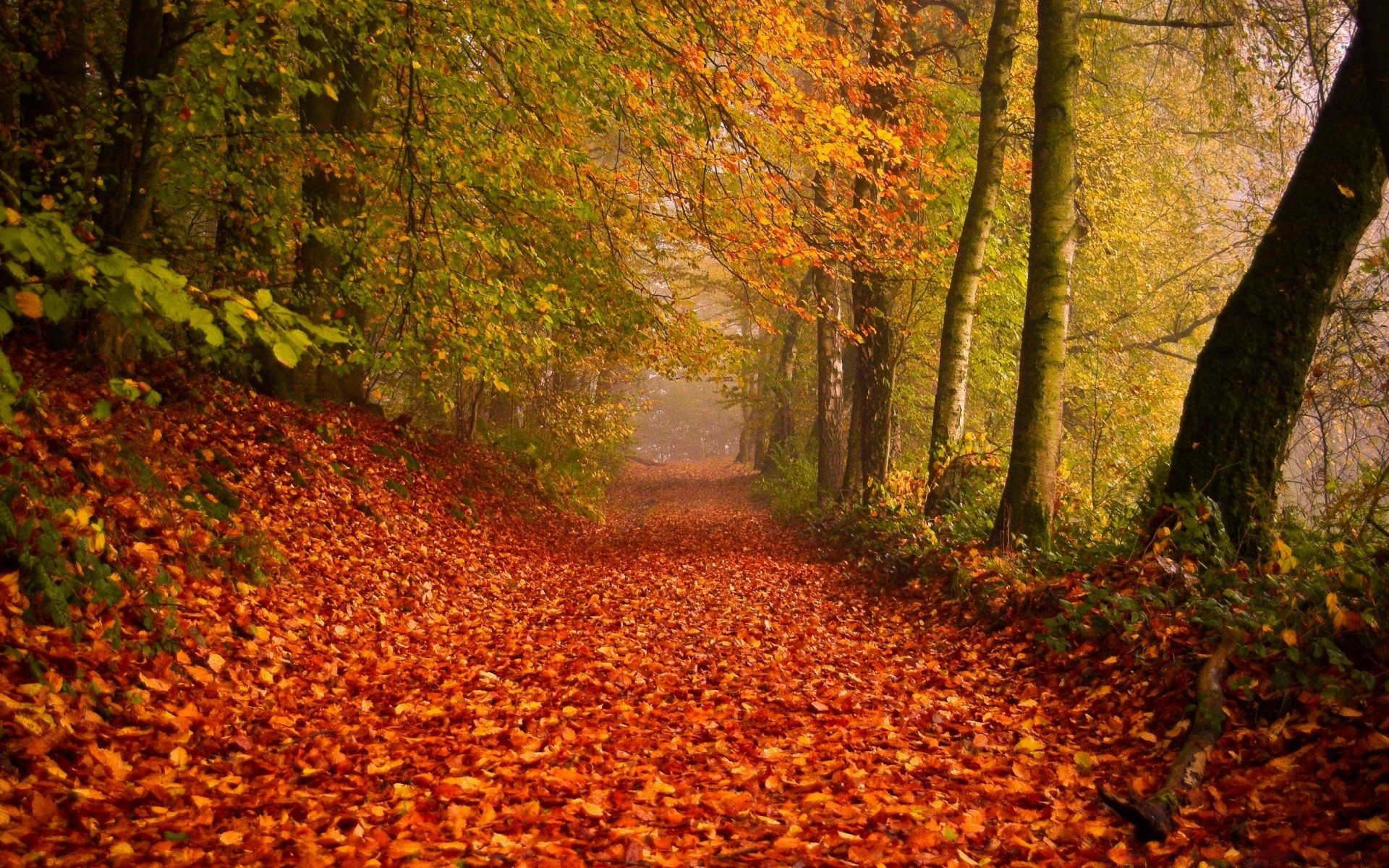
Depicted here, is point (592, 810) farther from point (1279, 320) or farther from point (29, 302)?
point (1279, 320)

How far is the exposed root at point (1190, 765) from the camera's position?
128 inches

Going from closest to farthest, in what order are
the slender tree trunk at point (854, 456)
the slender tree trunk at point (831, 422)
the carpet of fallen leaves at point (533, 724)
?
1. the carpet of fallen leaves at point (533, 724)
2. the slender tree trunk at point (854, 456)
3. the slender tree trunk at point (831, 422)

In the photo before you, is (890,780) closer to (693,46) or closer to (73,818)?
(73,818)

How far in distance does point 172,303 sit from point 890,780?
11.7ft

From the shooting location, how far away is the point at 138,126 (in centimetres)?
640

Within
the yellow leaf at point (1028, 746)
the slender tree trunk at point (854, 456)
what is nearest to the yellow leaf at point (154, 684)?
the yellow leaf at point (1028, 746)

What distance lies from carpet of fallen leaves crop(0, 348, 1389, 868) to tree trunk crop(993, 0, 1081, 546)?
1.44 metres

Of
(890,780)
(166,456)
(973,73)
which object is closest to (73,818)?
(890,780)


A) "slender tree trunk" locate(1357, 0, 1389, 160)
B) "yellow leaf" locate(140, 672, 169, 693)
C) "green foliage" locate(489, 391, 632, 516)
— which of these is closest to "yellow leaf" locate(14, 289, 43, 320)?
"yellow leaf" locate(140, 672, 169, 693)

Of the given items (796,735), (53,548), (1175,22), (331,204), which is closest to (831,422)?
(1175,22)

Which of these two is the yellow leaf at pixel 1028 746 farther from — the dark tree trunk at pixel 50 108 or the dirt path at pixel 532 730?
the dark tree trunk at pixel 50 108

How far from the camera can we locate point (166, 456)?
622 cm

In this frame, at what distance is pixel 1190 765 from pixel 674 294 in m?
9.97

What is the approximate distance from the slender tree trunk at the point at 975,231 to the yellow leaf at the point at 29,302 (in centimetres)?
909
